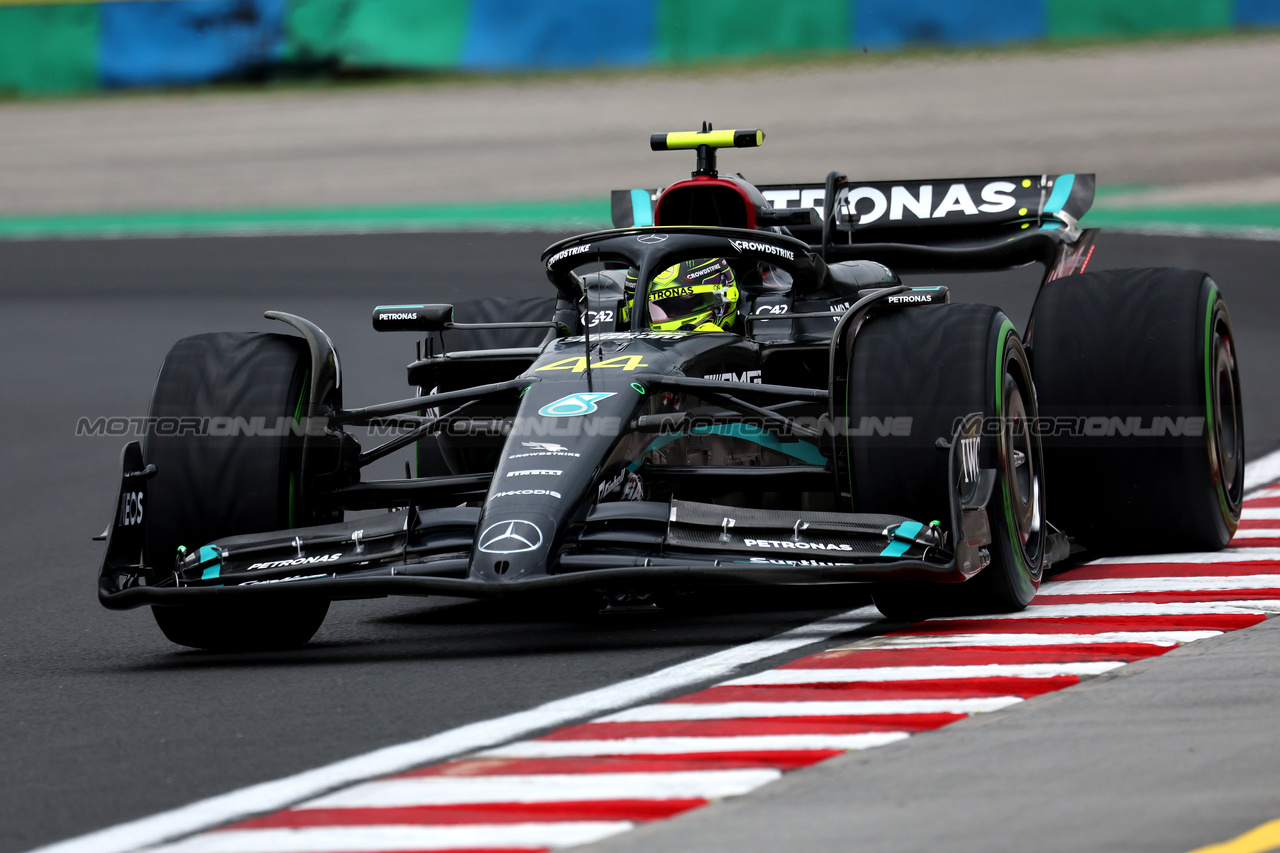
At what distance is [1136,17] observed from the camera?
782 inches

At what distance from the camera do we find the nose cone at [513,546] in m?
5.73

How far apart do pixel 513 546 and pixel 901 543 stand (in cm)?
120

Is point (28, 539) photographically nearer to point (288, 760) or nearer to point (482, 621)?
point (482, 621)

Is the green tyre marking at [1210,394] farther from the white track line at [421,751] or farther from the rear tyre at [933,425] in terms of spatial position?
the white track line at [421,751]

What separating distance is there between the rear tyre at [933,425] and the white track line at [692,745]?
59.7 inches

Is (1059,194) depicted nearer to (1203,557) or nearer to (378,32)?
(1203,557)

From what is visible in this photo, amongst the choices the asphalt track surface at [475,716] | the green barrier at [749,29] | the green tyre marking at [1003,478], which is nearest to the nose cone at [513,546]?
the asphalt track surface at [475,716]

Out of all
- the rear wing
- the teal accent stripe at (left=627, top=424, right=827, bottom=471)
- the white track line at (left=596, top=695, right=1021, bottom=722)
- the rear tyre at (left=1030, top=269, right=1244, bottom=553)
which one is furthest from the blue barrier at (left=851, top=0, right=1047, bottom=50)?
the white track line at (left=596, top=695, right=1021, bottom=722)

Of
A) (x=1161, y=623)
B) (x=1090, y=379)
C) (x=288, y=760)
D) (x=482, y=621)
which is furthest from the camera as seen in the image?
(x=1090, y=379)

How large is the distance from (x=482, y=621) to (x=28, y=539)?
3839 mm

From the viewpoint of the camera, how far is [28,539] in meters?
9.90

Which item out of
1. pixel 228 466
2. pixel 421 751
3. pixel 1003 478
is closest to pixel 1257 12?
pixel 1003 478

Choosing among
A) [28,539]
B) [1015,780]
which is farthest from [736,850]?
[28,539]

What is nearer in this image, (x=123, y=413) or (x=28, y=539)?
(x=28, y=539)
